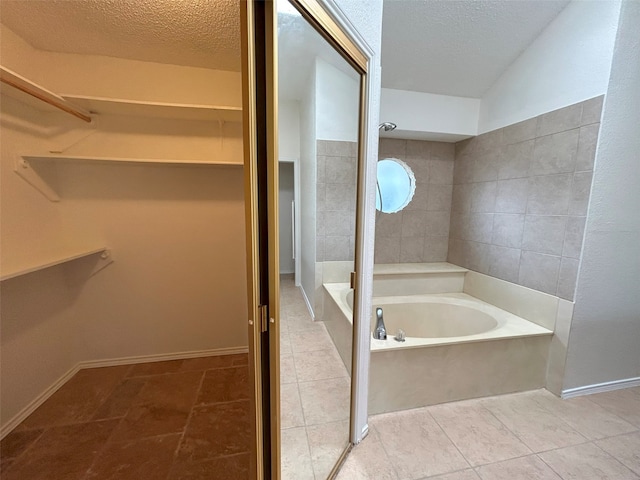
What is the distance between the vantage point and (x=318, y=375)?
1.40 m

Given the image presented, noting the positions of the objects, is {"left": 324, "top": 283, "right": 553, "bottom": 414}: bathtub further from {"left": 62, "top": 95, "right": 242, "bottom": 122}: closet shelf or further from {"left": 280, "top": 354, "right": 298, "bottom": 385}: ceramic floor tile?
{"left": 62, "top": 95, "right": 242, "bottom": 122}: closet shelf

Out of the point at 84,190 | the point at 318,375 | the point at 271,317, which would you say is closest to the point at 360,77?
the point at 271,317

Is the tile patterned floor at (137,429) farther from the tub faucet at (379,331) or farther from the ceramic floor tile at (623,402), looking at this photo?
the ceramic floor tile at (623,402)

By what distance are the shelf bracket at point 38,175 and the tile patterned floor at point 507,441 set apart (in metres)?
2.45

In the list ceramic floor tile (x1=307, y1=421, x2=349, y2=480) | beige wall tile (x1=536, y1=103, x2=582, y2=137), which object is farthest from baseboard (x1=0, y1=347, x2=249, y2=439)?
beige wall tile (x1=536, y1=103, x2=582, y2=137)

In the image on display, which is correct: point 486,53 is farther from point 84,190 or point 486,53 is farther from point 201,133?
point 84,190

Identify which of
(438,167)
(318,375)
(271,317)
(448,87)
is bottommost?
(318,375)

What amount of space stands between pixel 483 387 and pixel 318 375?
1318 millimetres

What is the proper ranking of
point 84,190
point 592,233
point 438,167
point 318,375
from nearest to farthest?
point 318,375 < point 592,233 < point 84,190 < point 438,167

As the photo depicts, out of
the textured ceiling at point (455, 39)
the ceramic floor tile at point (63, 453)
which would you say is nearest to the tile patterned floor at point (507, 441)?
the ceramic floor tile at point (63, 453)

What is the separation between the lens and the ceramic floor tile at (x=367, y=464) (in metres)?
1.33

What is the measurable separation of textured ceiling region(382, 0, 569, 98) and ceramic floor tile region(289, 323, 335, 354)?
221cm

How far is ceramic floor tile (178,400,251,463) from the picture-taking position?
144cm

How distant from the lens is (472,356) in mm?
1816
